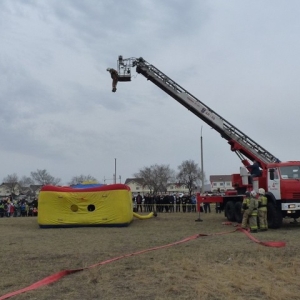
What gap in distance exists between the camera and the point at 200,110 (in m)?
20.1

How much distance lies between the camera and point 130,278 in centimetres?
770

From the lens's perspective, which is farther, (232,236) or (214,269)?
(232,236)

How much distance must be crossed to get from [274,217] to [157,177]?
256ft

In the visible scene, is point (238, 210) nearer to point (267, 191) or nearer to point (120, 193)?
point (267, 191)

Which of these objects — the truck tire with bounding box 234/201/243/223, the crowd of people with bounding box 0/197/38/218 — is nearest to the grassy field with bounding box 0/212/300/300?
the truck tire with bounding box 234/201/243/223

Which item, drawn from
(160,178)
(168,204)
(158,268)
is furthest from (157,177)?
(158,268)

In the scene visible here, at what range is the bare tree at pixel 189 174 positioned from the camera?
3371 inches

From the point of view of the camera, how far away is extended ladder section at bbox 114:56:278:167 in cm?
1988

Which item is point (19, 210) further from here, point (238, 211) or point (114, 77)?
point (238, 211)

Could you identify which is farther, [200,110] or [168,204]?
[168,204]

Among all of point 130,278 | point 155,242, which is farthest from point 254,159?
point 130,278

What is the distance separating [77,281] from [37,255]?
3.52 metres

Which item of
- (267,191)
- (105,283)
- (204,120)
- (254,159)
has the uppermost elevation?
(204,120)

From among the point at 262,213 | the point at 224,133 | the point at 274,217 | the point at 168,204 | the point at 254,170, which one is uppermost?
the point at 224,133
